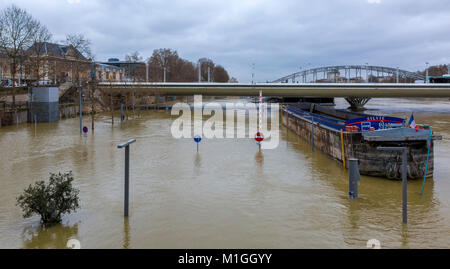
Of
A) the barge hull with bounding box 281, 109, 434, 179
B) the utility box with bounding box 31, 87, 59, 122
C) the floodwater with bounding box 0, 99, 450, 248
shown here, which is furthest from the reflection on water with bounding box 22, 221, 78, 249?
the utility box with bounding box 31, 87, 59, 122

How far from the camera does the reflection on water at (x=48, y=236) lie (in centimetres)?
969

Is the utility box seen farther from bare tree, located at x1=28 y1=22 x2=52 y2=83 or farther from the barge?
the barge

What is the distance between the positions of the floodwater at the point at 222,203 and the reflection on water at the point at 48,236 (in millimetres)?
25

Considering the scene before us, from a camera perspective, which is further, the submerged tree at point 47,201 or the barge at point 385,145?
the barge at point 385,145

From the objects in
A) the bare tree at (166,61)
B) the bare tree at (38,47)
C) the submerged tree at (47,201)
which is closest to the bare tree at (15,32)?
the bare tree at (38,47)

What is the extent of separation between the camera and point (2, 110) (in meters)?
39.9

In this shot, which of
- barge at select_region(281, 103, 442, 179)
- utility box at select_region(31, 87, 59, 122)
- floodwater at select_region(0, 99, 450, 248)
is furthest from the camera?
utility box at select_region(31, 87, 59, 122)

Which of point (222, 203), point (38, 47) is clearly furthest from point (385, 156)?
point (38, 47)

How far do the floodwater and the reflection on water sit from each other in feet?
0.08

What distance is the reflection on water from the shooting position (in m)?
9.69

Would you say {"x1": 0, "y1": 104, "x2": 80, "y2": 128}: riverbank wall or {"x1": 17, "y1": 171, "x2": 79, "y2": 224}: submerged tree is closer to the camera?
{"x1": 17, "y1": 171, "x2": 79, "y2": 224}: submerged tree

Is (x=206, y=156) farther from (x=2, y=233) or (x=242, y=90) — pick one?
(x=242, y=90)

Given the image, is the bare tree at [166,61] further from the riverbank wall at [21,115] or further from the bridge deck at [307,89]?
the riverbank wall at [21,115]

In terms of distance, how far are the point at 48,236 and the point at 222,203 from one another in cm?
558
